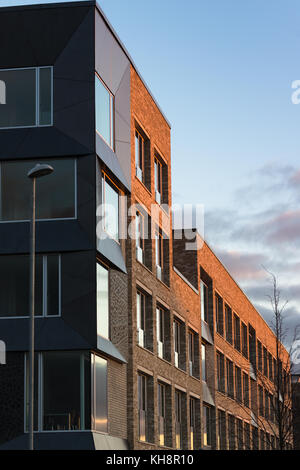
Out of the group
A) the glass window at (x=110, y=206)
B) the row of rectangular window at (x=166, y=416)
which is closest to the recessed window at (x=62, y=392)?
the glass window at (x=110, y=206)

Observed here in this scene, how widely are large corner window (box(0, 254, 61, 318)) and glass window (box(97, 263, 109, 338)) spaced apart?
1.42 meters

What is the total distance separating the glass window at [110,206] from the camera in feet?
109

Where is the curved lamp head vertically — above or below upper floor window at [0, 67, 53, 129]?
below

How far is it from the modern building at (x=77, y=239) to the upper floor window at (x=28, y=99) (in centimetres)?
3

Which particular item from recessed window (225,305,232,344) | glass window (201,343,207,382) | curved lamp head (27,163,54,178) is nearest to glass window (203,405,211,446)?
glass window (201,343,207,382)

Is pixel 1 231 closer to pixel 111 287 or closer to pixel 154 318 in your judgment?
pixel 111 287

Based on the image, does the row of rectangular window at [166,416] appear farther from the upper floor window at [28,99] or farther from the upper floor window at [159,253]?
the upper floor window at [28,99]

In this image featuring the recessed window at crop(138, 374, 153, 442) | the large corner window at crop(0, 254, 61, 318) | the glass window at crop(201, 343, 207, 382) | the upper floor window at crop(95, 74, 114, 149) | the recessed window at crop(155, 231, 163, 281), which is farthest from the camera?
the glass window at crop(201, 343, 207, 382)

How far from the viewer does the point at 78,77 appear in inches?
1267

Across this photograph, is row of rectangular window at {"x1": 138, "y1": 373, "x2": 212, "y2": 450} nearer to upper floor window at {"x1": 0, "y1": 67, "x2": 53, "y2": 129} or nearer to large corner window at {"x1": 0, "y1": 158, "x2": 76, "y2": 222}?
large corner window at {"x1": 0, "y1": 158, "x2": 76, "y2": 222}

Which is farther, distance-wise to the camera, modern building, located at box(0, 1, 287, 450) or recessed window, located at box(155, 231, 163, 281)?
recessed window, located at box(155, 231, 163, 281)

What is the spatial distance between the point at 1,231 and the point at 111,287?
4.41 m

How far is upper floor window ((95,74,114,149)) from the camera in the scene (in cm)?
3268
